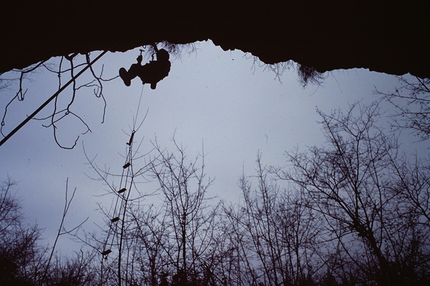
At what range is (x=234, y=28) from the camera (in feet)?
9.15

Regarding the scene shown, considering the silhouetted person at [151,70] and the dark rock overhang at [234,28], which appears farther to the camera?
the silhouetted person at [151,70]

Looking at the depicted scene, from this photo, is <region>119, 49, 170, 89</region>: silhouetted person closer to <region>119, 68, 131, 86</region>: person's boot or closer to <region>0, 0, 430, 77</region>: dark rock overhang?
<region>119, 68, 131, 86</region>: person's boot

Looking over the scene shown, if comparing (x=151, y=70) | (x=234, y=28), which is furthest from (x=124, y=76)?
(x=234, y=28)

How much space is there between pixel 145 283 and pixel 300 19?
583 cm

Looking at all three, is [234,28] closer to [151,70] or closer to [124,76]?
[151,70]

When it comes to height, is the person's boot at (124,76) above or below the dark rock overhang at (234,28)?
below

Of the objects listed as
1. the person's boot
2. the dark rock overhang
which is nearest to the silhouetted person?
the person's boot

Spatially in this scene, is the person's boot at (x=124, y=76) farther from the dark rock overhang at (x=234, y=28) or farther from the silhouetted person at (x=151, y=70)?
the dark rock overhang at (x=234, y=28)

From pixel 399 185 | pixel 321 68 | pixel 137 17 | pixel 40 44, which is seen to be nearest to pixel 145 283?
pixel 40 44

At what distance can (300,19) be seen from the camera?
268 cm

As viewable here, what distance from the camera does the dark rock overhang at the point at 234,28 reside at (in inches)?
93.6

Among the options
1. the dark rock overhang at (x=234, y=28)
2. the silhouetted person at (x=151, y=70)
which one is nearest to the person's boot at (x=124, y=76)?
the silhouetted person at (x=151, y=70)

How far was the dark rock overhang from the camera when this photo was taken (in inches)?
93.6

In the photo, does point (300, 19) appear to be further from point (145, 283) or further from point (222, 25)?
point (145, 283)
